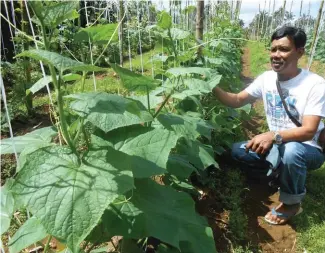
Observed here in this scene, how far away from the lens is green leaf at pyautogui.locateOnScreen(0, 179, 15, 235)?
1137 millimetres

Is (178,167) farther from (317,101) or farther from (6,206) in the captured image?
(317,101)

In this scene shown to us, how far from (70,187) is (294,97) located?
86.6 inches

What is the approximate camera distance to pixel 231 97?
297cm

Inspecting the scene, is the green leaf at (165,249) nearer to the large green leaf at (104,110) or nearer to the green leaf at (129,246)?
the green leaf at (129,246)

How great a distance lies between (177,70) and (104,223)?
0.84m

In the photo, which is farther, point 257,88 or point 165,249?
point 257,88

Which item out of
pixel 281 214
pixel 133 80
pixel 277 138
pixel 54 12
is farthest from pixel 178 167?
pixel 281 214

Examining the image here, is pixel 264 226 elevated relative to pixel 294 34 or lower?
lower

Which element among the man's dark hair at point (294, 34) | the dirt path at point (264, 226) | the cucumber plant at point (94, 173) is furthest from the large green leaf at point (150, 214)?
the man's dark hair at point (294, 34)

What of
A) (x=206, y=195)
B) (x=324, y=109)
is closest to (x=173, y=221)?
(x=206, y=195)

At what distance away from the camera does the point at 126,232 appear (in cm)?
117

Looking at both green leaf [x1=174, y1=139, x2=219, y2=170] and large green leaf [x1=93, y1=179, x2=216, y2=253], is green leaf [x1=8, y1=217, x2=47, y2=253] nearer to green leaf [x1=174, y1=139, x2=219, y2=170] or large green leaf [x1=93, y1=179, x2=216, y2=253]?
large green leaf [x1=93, y1=179, x2=216, y2=253]

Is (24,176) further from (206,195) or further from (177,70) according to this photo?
(206,195)

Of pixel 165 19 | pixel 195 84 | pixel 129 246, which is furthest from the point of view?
pixel 195 84
